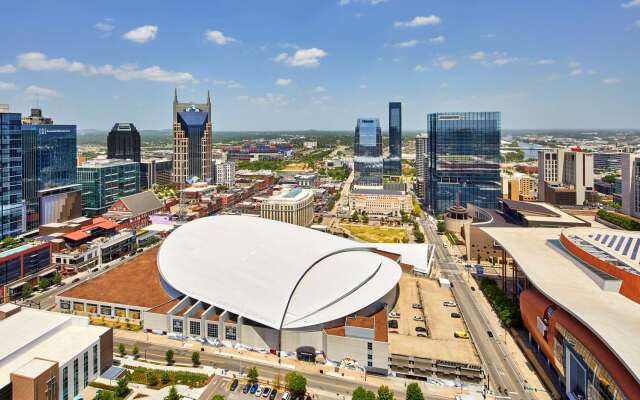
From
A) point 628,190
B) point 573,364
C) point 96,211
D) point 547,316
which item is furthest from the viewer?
point 96,211

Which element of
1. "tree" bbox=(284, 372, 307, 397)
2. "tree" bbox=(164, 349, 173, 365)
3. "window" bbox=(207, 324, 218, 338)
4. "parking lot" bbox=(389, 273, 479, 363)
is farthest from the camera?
"window" bbox=(207, 324, 218, 338)

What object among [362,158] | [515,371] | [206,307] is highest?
[362,158]

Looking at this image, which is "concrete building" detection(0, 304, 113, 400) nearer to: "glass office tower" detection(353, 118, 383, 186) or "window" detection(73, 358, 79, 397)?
"window" detection(73, 358, 79, 397)

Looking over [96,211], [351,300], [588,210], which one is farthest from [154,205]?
[588,210]

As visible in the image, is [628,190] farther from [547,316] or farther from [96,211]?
[96,211]

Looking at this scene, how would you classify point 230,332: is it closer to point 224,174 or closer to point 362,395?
point 362,395

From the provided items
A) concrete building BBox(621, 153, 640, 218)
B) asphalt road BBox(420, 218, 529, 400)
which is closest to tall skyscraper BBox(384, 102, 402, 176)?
concrete building BBox(621, 153, 640, 218)
